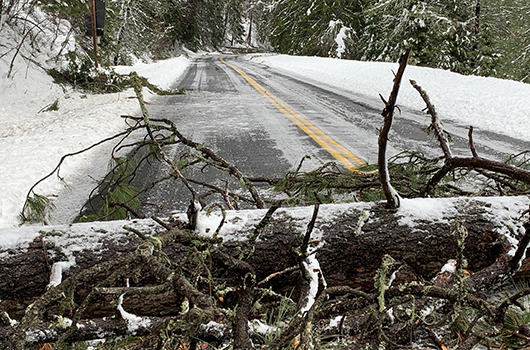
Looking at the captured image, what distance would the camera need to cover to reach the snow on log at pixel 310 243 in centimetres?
156

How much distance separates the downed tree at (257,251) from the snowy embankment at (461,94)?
19.9 ft

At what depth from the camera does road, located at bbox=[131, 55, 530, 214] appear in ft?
15.9

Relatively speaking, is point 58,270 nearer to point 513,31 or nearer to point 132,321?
point 132,321

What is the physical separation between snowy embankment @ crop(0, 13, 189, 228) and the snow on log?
182cm

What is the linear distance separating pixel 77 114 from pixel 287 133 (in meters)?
4.18

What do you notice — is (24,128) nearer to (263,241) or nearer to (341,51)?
(263,241)

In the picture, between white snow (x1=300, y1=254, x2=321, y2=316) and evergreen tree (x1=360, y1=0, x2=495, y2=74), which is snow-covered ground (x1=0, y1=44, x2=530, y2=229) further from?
evergreen tree (x1=360, y1=0, x2=495, y2=74)

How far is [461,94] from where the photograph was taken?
10.8 metres

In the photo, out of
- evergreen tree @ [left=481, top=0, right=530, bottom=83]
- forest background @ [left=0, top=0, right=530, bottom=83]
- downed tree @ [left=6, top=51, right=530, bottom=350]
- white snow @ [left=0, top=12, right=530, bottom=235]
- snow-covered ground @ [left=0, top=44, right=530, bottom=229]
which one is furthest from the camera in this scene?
evergreen tree @ [left=481, top=0, right=530, bottom=83]

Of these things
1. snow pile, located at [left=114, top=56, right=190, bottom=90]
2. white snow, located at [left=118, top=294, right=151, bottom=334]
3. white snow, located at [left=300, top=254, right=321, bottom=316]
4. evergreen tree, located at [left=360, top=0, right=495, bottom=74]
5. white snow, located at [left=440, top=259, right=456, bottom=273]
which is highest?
evergreen tree, located at [left=360, top=0, right=495, bottom=74]

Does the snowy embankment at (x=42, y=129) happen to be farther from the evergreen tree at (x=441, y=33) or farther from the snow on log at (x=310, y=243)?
the evergreen tree at (x=441, y=33)

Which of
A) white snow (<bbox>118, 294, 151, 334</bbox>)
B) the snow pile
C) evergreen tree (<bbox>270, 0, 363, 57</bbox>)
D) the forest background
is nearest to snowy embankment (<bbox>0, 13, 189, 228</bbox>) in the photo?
the forest background

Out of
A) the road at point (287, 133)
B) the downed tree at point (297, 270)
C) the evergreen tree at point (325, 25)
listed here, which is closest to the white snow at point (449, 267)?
the downed tree at point (297, 270)

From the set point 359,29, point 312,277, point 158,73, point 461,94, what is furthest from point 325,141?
point 359,29
